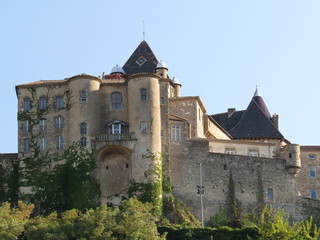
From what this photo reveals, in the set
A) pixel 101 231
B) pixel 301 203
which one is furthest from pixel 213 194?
pixel 101 231

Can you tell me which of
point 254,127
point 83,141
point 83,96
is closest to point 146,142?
point 83,141

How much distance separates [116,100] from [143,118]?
3858 millimetres

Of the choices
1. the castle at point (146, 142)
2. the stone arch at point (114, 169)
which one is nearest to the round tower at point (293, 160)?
the castle at point (146, 142)

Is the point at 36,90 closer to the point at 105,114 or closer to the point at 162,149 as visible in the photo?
the point at 105,114

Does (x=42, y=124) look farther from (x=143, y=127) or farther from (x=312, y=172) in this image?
(x=312, y=172)

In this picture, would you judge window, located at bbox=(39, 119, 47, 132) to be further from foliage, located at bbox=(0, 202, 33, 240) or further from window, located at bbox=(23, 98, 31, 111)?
foliage, located at bbox=(0, 202, 33, 240)

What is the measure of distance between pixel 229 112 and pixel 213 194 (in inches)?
1038

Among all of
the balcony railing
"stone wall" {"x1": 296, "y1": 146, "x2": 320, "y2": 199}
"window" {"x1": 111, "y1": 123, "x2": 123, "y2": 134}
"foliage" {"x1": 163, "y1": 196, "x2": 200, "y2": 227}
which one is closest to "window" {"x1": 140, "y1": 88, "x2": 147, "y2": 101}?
"window" {"x1": 111, "y1": 123, "x2": 123, "y2": 134}

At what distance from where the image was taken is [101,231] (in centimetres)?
5481

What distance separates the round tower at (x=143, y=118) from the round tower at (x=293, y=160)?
1190 centimetres

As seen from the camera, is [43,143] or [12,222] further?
[43,143]

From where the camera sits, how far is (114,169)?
70125mm

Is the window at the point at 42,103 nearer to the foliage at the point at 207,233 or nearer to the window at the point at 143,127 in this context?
the window at the point at 143,127

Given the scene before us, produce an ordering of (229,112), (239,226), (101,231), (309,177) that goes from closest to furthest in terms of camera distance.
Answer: (101,231) → (239,226) → (309,177) → (229,112)
